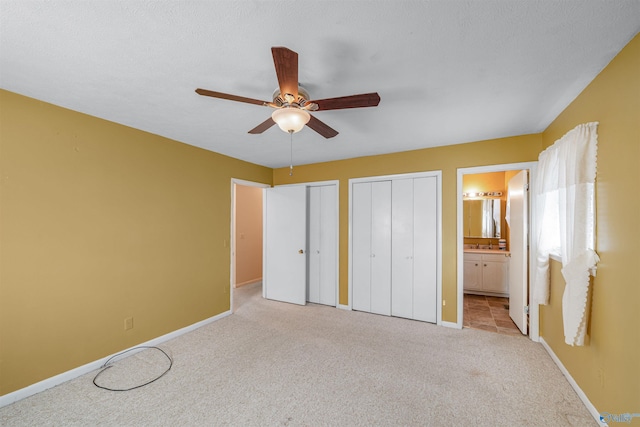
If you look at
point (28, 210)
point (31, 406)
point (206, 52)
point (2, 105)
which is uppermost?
point (206, 52)

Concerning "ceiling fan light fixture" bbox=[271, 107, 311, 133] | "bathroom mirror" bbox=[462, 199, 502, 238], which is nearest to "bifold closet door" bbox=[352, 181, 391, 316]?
"bathroom mirror" bbox=[462, 199, 502, 238]

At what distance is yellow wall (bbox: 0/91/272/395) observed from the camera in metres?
2.03

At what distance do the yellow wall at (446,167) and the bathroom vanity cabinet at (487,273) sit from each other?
→ 5.50ft

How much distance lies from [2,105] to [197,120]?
4.47 feet

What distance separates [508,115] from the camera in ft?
8.05

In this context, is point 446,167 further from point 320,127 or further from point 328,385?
point 328,385

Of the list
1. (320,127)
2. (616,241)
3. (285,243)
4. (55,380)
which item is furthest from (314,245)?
(616,241)

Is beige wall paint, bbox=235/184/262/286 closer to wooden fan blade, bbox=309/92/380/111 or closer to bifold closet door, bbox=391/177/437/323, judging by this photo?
bifold closet door, bbox=391/177/437/323

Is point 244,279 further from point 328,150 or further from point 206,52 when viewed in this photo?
point 206,52

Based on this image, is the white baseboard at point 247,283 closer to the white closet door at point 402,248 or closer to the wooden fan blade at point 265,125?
the white closet door at point 402,248

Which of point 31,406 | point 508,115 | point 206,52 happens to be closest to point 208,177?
point 206,52

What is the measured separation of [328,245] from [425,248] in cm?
152

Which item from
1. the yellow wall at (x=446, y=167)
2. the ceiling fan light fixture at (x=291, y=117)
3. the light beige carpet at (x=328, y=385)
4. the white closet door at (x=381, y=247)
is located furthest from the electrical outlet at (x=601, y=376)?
the ceiling fan light fixture at (x=291, y=117)

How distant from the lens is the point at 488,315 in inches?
148
